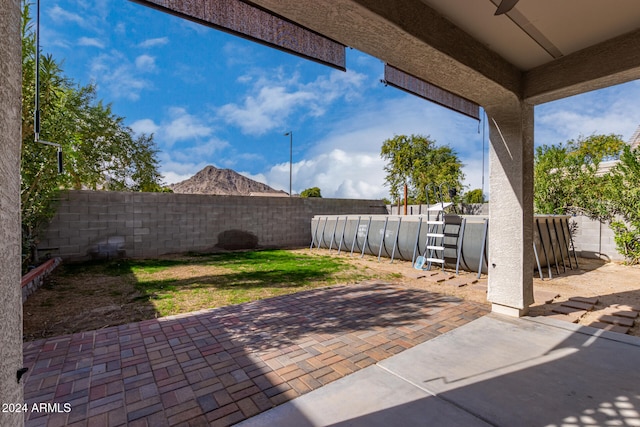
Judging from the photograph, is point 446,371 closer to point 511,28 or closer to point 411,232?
point 511,28

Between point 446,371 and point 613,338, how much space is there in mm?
2021

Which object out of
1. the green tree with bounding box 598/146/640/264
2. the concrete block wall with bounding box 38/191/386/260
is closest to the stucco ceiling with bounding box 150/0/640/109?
the green tree with bounding box 598/146/640/264

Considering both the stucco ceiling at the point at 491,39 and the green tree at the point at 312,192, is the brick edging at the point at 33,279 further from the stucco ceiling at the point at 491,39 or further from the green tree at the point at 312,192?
the green tree at the point at 312,192

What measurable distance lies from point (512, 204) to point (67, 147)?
23.3 feet

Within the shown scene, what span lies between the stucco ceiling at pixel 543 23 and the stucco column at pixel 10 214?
238 cm

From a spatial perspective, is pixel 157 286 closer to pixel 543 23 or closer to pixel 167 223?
pixel 167 223

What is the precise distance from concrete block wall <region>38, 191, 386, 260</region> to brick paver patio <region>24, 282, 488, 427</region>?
5893 mm

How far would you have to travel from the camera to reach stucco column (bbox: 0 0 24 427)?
857mm

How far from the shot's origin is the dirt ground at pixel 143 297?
342 centimetres

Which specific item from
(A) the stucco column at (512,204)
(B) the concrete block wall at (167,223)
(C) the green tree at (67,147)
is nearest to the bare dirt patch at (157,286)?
(B) the concrete block wall at (167,223)

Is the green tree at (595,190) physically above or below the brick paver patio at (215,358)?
above

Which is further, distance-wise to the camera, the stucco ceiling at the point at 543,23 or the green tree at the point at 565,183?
the green tree at the point at 565,183

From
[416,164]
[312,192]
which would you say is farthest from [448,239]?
[312,192]

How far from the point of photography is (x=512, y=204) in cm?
339
